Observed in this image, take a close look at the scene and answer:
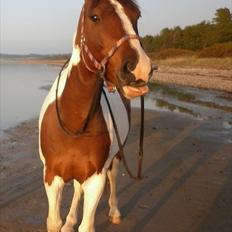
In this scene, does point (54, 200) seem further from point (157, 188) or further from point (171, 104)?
point (171, 104)

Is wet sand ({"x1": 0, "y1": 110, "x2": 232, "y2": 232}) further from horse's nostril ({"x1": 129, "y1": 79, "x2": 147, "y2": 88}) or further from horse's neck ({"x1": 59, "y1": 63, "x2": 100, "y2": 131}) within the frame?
horse's nostril ({"x1": 129, "y1": 79, "x2": 147, "y2": 88})

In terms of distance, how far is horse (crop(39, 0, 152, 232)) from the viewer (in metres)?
2.63

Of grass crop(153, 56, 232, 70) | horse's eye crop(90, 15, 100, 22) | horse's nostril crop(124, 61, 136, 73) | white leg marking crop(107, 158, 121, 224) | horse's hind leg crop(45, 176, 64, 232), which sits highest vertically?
horse's eye crop(90, 15, 100, 22)

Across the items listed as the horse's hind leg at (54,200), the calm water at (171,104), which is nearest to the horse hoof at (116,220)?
the horse's hind leg at (54,200)

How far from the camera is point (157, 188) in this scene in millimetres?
6426

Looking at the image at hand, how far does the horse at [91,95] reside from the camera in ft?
8.63

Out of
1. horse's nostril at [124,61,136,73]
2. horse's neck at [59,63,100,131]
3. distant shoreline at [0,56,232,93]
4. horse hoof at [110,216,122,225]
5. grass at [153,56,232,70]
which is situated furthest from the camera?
grass at [153,56,232,70]

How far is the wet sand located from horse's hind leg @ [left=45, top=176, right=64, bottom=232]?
108 centimetres


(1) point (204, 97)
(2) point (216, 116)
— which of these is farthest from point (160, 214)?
(1) point (204, 97)

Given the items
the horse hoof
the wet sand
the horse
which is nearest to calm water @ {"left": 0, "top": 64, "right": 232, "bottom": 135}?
the wet sand

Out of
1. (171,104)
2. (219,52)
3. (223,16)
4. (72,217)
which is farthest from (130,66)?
(223,16)

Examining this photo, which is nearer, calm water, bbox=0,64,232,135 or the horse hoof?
the horse hoof

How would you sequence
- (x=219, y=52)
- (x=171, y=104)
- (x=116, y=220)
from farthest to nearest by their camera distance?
(x=219, y=52)
(x=171, y=104)
(x=116, y=220)

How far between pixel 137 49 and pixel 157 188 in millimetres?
4178
